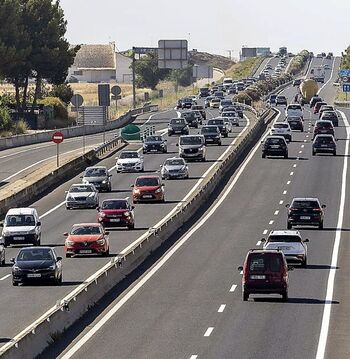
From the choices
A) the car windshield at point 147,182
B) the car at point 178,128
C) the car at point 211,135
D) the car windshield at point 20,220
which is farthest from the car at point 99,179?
the car at point 178,128

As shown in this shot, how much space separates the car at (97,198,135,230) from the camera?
6581 cm

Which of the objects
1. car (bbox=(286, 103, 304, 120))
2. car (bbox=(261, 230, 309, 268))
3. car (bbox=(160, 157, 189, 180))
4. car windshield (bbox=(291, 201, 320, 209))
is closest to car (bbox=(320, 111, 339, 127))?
car (bbox=(286, 103, 304, 120))

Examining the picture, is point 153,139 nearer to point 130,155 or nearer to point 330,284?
point 130,155

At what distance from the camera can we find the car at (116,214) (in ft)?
216

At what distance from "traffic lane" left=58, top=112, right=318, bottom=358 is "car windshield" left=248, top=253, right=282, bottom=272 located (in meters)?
1.60

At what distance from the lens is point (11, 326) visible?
39844 mm

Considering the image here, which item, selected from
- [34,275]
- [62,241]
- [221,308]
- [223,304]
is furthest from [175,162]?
[221,308]

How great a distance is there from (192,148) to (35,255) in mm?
52946

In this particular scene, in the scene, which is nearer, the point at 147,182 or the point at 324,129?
the point at 147,182

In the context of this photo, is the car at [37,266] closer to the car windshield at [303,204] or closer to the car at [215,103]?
the car windshield at [303,204]

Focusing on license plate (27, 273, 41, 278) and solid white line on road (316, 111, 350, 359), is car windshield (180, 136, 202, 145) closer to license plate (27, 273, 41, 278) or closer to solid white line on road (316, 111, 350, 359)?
solid white line on road (316, 111, 350, 359)

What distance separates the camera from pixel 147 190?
77938mm

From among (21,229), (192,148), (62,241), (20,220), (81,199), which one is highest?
(20,220)

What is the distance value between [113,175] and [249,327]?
55.1 meters
